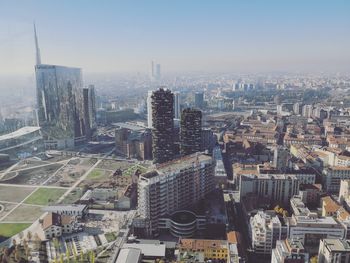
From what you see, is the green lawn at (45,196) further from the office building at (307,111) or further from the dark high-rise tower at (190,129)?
the office building at (307,111)

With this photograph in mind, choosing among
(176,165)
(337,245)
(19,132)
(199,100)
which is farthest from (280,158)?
(199,100)

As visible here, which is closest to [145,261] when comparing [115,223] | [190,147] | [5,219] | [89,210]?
[115,223]

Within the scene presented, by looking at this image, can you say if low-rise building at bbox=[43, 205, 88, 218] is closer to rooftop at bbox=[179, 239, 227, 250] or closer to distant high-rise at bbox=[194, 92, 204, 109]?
rooftop at bbox=[179, 239, 227, 250]

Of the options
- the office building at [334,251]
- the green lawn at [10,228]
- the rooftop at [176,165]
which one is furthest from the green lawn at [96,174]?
the office building at [334,251]

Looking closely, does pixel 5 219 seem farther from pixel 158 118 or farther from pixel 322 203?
pixel 322 203

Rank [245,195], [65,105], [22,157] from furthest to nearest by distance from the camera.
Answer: [65,105] < [22,157] < [245,195]

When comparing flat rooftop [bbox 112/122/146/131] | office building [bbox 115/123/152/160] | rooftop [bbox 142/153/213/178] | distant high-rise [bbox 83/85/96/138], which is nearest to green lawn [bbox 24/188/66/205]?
rooftop [bbox 142/153/213/178]
